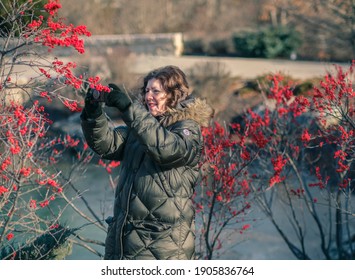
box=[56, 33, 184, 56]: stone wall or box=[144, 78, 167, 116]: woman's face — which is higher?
box=[56, 33, 184, 56]: stone wall

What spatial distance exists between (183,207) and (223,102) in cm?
1059

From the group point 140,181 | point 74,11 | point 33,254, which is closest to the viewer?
point 140,181

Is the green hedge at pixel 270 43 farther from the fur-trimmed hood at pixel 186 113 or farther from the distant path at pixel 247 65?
the fur-trimmed hood at pixel 186 113

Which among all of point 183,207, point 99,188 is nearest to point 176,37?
point 99,188

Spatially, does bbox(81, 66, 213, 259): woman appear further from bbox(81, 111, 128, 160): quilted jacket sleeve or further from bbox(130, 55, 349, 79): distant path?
bbox(130, 55, 349, 79): distant path

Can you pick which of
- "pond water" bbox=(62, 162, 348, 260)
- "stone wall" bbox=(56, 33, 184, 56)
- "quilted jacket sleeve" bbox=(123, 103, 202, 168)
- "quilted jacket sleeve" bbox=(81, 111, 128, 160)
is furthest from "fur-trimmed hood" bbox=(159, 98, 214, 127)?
"stone wall" bbox=(56, 33, 184, 56)

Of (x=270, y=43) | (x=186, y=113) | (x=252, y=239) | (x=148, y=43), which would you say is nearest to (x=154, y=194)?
(x=186, y=113)

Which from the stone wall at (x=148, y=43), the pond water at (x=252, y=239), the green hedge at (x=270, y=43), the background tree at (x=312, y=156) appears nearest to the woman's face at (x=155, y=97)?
the background tree at (x=312, y=156)

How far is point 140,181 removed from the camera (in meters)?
3.18

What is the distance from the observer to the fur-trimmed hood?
3232 mm

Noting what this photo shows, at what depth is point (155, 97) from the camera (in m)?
3.29

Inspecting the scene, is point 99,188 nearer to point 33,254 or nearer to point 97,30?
point 33,254

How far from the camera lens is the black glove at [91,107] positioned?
306 cm
